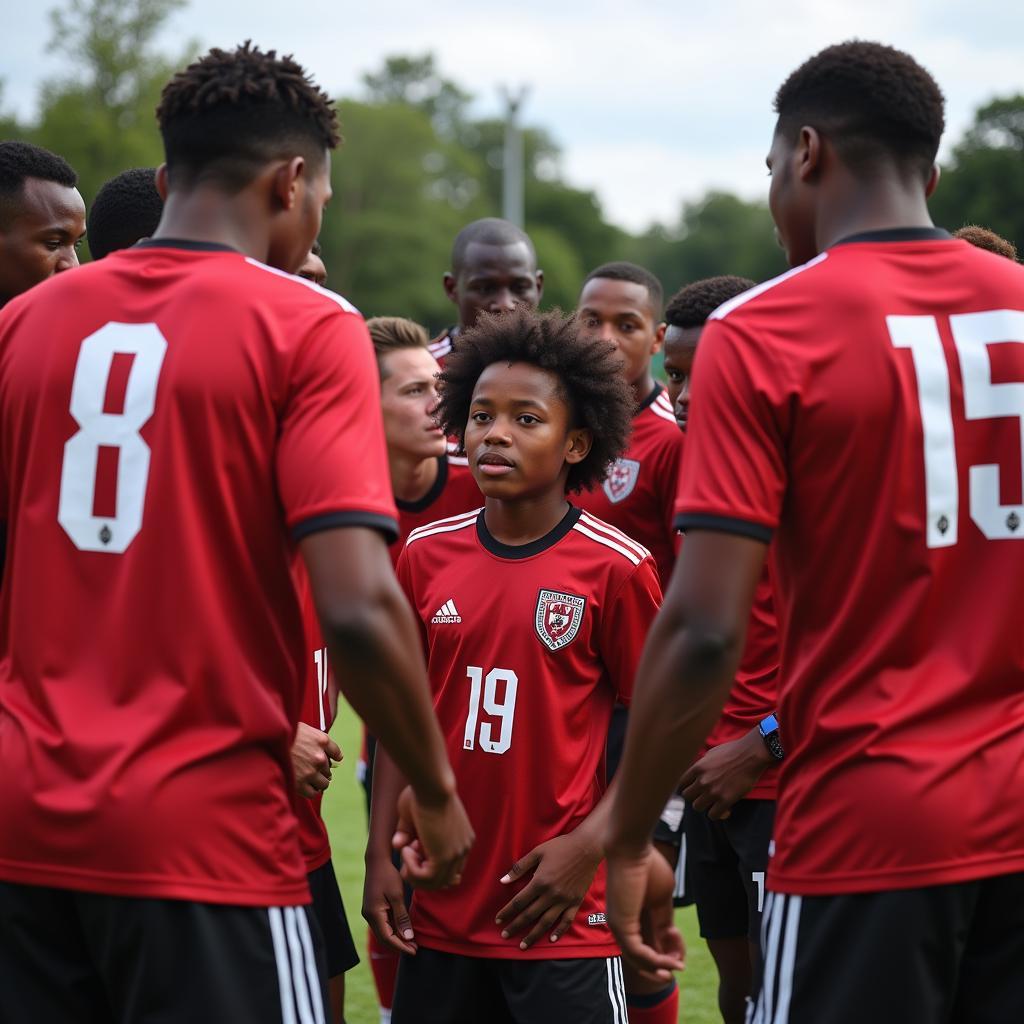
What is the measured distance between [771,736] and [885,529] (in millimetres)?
1624

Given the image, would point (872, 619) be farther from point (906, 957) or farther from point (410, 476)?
point (410, 476)

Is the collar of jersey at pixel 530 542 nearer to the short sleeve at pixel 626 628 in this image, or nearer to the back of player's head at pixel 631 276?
the short sleeve at pixel 626 628

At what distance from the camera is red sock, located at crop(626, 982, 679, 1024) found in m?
5.20

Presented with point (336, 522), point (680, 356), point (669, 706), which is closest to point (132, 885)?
point (336, 522)

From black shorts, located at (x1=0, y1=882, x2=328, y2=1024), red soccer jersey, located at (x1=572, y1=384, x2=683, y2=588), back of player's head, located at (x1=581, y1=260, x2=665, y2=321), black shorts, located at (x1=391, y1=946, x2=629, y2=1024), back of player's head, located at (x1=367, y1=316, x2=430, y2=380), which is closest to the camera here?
black shorts, located at (x1=0, y1=882, x2=328, y2=1024)

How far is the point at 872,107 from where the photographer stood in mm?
2824

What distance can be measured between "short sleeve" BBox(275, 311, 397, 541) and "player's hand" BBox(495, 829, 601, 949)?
52.9 inches

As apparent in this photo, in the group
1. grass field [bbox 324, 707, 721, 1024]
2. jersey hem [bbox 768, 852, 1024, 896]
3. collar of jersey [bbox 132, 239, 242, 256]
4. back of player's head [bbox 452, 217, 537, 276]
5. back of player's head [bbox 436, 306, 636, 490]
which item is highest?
back of player's head [bbox 452, 217, 537, 276]

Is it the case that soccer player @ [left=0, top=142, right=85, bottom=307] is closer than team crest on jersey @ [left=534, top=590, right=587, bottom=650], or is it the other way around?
team crest on jersey @ [left=534, top=590, right=587, bottom=650]

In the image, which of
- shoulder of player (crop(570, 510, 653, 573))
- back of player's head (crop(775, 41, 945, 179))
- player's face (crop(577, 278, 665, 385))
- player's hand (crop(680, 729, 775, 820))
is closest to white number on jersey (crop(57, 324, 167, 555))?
back of player's head (crop(775, 41, 945, 179))

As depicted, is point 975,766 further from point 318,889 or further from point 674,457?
point 674,457

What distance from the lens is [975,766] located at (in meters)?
2.60

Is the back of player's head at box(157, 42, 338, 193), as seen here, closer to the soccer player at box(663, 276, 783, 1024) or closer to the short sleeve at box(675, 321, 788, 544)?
the short sleeve at box(675, 321, 788, 544)

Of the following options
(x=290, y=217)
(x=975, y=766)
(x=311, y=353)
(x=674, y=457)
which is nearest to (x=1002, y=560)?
(x=975, y=766)
